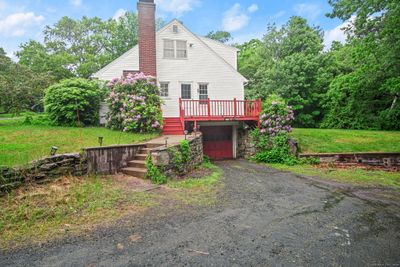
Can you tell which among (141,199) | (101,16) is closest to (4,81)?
(141,199)

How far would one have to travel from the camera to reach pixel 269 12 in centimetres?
1958

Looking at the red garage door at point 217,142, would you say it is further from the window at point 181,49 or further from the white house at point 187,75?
the window at point 181,49

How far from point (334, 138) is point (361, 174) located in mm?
4700

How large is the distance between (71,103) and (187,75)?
632cm

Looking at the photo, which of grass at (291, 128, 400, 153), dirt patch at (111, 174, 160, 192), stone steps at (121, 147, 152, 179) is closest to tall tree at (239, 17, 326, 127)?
grass at (291, 128, 400, 153)

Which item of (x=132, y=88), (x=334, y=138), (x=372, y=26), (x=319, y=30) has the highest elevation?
(x=319, y=30)

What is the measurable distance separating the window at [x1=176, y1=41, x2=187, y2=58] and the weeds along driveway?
34.9 feet

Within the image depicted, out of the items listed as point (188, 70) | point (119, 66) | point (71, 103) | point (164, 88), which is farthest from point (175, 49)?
point (71, 103)

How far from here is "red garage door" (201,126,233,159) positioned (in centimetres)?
1268

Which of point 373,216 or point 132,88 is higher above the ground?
point 132,88

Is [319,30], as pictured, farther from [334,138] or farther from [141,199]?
[141,199]

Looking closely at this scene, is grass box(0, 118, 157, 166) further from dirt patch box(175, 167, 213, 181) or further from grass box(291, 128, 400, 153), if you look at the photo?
grass box(291, 128, 400, 153)

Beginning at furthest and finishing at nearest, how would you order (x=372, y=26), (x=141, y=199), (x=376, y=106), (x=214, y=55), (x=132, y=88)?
(x=376, y=106) → (x=214, y=55) → (x=132, y=88) → (x=372, y=26) → (x=141, y=199)

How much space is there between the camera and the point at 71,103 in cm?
1030
